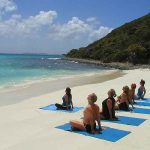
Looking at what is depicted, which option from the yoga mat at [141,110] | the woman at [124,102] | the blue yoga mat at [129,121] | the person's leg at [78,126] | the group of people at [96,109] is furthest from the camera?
the woman at [124,102]

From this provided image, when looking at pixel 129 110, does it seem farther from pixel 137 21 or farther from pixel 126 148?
pixel 137 21

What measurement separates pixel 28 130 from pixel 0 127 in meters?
1.00

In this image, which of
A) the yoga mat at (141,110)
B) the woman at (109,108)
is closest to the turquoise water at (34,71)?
the yoga mat at (141,110)

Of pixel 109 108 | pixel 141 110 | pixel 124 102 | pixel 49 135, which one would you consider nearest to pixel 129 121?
pixel 109 108

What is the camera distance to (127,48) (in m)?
79.4

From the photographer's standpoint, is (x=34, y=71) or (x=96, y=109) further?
(x=34, y=71)

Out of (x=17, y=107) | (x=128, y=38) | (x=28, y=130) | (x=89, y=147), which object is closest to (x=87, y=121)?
(x=89, y=147)

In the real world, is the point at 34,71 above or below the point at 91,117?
below

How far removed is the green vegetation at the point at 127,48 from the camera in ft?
224

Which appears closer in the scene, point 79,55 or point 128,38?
point 128,38

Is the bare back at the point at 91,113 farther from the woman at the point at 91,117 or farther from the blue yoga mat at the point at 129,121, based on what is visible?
the blue yoga mat at the point at 129,121

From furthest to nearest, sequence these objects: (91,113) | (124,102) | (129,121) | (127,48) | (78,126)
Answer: (127,48) < (124,102) < (129,121) < (78,126) < (91,113)

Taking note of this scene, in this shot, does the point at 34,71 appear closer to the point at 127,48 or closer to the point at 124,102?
the point at 124,102

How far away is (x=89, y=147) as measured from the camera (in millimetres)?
7363
